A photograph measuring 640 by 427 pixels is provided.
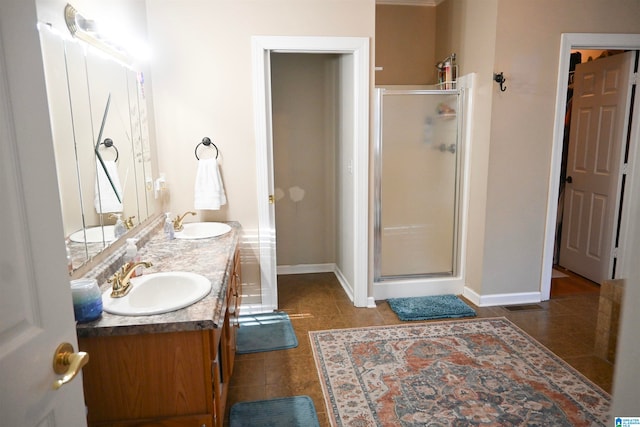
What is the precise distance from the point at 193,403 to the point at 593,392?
2.10 meters

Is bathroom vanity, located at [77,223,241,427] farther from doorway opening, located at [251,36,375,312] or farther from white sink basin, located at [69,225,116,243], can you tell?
doorway opening, located at [251,36,375,312]

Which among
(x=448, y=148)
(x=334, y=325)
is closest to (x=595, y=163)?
(x=448, y=148)

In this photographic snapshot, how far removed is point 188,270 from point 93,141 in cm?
74

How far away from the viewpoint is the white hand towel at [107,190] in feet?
6.62

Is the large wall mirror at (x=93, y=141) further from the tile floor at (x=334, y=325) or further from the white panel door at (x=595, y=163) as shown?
the white panel door at (x=595, y=163)

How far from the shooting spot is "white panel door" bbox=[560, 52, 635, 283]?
3672 millimetres

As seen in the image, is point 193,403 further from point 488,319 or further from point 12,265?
point 488,319

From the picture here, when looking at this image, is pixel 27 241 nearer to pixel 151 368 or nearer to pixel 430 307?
pixel 151 368

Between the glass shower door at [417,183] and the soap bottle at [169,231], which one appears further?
the glass shower door at [417,183]

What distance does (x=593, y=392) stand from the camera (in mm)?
2336

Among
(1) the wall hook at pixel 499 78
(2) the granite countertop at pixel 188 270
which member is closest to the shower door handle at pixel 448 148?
(1) the wall hook at pixel 499 78

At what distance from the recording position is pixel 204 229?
3.12 metres

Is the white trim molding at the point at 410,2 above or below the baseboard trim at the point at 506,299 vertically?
above

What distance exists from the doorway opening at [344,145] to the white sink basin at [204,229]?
0.34 metres
